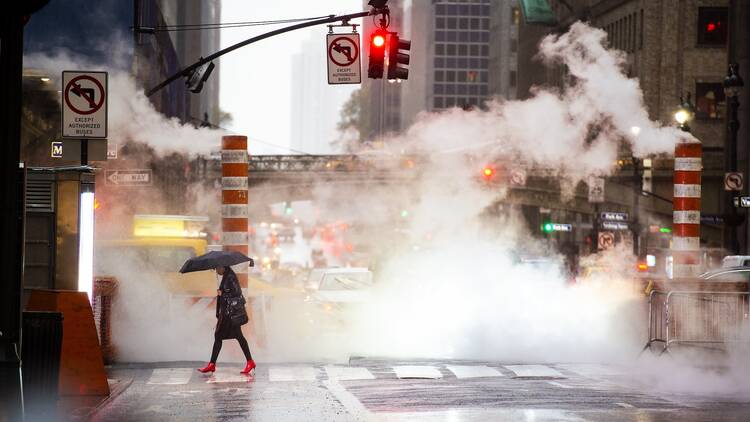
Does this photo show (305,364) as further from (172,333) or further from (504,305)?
(504,305)

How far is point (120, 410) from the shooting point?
1248 cm

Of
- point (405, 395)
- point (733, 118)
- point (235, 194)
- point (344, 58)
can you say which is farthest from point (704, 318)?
point (733, 118)

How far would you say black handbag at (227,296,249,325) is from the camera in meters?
16.3

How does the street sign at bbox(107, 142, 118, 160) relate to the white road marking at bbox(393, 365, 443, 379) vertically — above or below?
above

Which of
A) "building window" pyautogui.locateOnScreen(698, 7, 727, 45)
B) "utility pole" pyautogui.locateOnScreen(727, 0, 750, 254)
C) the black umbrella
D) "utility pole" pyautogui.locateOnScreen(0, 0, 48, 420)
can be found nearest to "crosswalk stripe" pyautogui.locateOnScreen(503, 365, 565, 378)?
the black umbrella

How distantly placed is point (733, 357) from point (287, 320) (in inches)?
290

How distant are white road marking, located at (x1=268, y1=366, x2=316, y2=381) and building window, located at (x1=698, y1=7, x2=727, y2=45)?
183 ft

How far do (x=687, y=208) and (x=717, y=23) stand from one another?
51241 mm

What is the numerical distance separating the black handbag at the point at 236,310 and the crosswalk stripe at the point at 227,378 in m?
0.69

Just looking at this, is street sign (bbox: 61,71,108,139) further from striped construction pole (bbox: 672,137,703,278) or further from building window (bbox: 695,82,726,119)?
building window (bbox: 695,82,726,119)

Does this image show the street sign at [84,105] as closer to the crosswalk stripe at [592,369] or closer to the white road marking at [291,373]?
the white road marking at [291,373]

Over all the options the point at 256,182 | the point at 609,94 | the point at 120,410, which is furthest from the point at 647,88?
the point at 120,410

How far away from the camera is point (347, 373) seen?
15969 millimetres

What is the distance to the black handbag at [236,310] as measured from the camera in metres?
16.3
